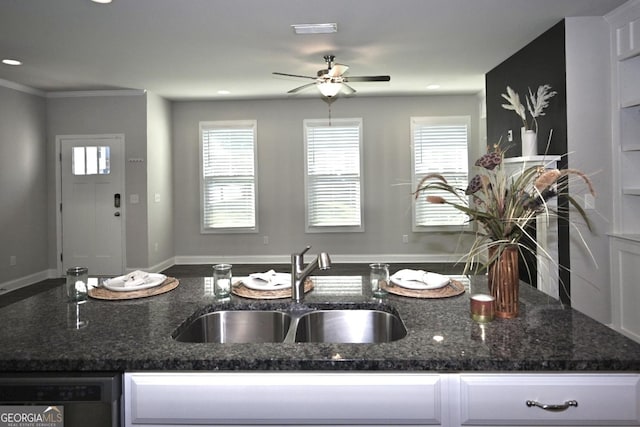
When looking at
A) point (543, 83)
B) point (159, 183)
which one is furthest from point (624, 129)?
point (159, 183)

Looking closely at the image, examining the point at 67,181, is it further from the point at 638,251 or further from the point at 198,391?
the point at 638,251

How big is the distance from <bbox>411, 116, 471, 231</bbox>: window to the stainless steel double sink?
5.47 m

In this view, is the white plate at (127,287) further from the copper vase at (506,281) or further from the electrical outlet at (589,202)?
the electrical outlet at (589,202)

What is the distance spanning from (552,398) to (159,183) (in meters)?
6.39

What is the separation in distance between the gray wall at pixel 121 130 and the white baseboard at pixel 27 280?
350mm

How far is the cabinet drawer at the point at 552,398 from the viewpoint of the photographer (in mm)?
1083

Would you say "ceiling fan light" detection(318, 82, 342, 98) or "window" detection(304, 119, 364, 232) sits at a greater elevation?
"ceiling fan light" detection(318, 82, 342, 98)

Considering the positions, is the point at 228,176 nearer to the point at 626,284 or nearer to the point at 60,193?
the point at 60,193

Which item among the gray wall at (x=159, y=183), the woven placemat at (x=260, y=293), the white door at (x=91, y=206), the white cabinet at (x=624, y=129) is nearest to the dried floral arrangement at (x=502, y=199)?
the woven placemat at (x=260, y=293)

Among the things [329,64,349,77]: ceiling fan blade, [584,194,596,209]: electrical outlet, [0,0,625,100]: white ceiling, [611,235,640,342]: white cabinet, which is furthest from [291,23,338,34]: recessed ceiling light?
[611,235,640,342]: white cabinet

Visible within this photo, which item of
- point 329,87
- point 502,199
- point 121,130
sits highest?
point 329,87

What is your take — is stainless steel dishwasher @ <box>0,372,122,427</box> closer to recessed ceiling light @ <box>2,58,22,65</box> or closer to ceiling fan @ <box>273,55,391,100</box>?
ceiling fan @ <box>273,55,391,100</box>

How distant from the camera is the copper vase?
1.41 m

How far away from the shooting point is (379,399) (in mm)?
1104
